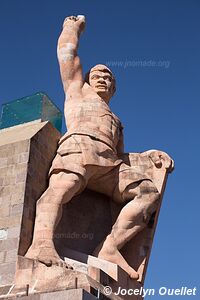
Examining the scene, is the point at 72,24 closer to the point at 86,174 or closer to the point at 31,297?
the point at 86,174

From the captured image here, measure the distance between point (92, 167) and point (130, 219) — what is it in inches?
51.0

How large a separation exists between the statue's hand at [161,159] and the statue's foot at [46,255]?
3.51 metres

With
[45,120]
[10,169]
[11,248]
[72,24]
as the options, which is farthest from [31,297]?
[72,24]

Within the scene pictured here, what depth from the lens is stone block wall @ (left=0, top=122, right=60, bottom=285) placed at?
10.1m

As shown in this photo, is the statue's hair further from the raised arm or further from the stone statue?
the raised arm

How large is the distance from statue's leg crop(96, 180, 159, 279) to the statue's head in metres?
2.32

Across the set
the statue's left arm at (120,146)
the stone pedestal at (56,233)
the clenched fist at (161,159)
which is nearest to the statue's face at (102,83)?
the statue's left arm at (120,146)

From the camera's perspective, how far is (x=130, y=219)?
1145 centimetres

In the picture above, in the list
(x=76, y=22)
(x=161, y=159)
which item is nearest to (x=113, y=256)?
(x=161, y=159)

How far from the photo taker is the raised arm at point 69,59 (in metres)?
Answer: 12.7

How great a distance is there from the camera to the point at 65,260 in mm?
10297

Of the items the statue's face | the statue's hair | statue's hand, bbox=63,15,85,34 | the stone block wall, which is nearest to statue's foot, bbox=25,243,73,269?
the stone block wall

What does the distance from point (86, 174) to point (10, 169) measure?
146 cm

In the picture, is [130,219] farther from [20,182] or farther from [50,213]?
[20,182]
